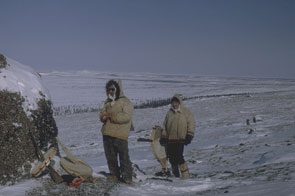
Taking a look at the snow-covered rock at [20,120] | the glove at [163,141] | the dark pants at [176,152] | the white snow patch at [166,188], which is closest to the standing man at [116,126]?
the white snow patch at [166,188]

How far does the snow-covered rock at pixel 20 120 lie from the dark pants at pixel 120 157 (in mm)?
1158

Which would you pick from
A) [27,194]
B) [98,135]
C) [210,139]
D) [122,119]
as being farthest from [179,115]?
[98,135]

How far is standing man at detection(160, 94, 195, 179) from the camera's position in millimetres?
8156

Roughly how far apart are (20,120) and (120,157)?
197cm

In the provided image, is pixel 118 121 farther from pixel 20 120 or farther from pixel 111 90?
pixel 20 120

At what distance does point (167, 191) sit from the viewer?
6.38 m

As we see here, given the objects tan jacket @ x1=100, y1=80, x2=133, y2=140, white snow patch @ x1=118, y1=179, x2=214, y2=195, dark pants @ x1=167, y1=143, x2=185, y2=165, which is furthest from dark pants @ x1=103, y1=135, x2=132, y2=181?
dark pants @ x1=167, y1=143, x2=185, y2=165

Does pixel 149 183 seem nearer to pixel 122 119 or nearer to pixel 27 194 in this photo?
pixel 122 119

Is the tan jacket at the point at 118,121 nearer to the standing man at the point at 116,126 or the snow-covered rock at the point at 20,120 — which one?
the standing man at the point at 116,126

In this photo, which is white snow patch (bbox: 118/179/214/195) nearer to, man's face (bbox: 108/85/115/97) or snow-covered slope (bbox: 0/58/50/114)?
man's face (bbox: 108/85/115/97)

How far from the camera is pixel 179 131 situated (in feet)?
26.8

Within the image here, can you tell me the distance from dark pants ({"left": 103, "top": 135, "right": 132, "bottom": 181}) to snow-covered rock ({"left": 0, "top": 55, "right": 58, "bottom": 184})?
116 centimetres

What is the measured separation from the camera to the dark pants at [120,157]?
6867 mm

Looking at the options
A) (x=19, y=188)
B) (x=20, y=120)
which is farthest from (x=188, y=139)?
(x=19, y=188)
